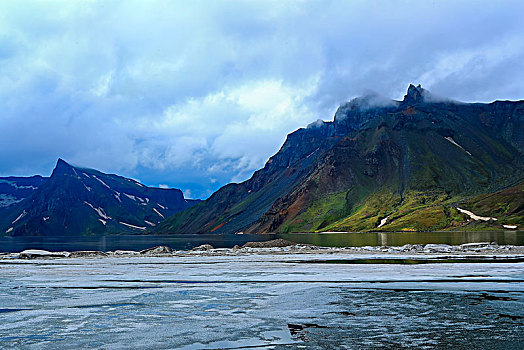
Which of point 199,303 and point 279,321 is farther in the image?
point 199,303

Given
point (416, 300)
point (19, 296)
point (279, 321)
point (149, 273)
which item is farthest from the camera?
point (149, 273)

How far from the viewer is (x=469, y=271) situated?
3438 cm

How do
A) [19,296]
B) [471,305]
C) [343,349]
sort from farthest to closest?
1. [19,296]
2. [471,305]
3. [343,349]

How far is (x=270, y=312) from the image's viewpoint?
19062mm

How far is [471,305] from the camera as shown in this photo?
776 inches

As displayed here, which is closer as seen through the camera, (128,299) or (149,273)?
(128,299)

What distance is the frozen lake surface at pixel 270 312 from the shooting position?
14.1 m

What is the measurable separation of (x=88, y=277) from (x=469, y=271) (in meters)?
29.6

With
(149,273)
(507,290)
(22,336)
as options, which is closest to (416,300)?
(507,290)

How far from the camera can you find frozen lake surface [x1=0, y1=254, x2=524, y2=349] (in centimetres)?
1409

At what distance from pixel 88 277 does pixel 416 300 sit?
24.7 metres

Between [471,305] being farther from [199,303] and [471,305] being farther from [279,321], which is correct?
[199,303]

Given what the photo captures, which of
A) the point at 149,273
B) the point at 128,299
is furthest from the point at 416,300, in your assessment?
the point at 149,273

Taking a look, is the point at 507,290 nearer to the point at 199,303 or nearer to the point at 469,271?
the point at 469,271
